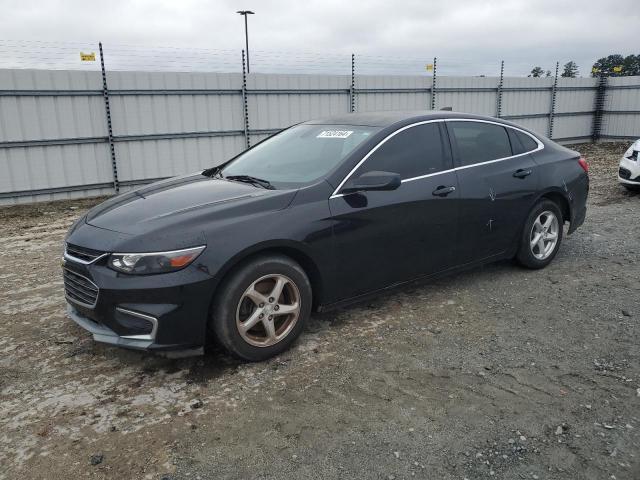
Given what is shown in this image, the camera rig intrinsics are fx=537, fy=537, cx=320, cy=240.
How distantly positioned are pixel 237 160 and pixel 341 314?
1636 mm

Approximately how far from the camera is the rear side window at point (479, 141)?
15.2 feet

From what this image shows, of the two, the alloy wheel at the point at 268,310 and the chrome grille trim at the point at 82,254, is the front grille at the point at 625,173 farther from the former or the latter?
the chrome grille trim at the point at 82,254

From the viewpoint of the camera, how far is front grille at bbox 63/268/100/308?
3.26 m

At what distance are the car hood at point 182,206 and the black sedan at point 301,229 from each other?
1 centimetres

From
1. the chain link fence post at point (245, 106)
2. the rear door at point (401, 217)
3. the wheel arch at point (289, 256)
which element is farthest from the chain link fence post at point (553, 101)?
the wheel arch at point (289, 256)

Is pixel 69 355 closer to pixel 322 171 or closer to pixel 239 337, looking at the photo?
pixel 239 337

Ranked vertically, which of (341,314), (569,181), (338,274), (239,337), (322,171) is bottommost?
(341,314)

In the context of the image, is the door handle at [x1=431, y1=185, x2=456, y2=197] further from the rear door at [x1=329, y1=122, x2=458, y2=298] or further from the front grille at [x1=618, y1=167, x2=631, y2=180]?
the front grille at [x1=618, y1=167, x2=631, y2=180]

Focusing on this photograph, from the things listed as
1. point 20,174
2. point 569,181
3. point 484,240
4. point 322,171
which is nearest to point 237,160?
point 322,171

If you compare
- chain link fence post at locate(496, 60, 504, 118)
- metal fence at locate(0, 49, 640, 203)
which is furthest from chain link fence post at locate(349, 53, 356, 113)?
chain link fence post at locate(496, 60, 504, 118)

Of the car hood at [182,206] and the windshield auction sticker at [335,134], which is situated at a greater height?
the windshield auction sticker at [335,134]

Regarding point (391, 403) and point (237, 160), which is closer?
point (391, 403)

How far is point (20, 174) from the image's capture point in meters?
9.81

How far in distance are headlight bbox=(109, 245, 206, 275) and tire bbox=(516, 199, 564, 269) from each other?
3.37 metres
